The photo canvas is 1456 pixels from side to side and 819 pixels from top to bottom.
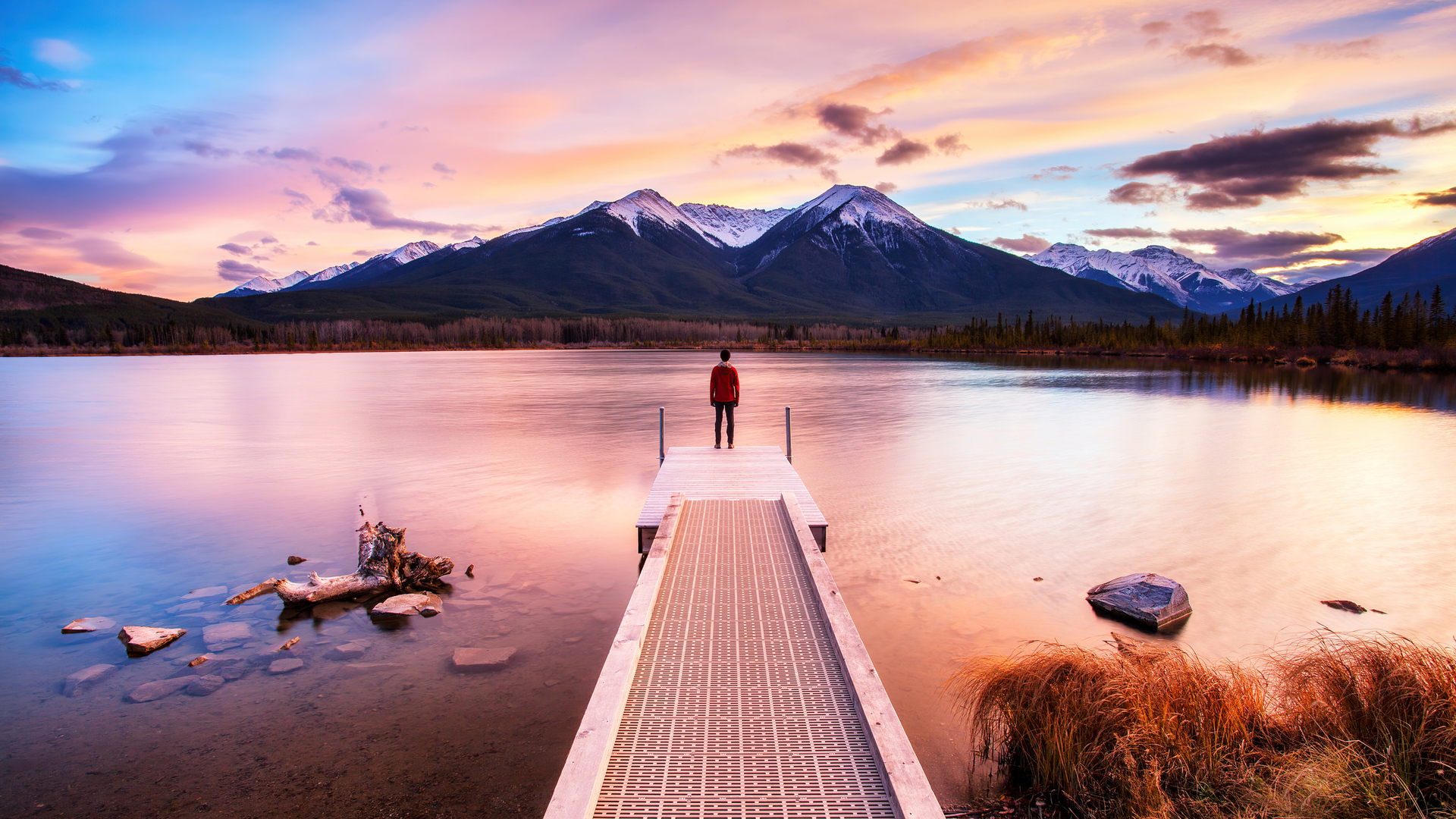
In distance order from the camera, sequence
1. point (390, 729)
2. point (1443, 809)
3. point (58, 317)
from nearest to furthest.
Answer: point (1443, 809) < point (390, 729) < point (58, 317)

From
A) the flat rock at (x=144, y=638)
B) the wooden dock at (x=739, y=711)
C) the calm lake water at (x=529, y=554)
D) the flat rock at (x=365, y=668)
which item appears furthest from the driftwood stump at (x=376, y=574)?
the wooden dock at (x=739, y=711)

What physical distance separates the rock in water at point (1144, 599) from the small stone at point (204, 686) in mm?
9824

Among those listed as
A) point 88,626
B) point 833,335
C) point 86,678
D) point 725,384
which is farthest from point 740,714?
point 833,335

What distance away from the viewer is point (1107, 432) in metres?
25.8

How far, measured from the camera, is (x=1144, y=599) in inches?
335

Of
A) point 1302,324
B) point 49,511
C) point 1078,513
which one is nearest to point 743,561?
point 1078,513

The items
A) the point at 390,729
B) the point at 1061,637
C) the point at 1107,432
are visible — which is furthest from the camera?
the point at 1107,432

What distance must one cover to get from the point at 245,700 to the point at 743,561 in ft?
16.7

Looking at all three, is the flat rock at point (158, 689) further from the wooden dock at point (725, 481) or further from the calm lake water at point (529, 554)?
the wooden dock at point (725, 481)

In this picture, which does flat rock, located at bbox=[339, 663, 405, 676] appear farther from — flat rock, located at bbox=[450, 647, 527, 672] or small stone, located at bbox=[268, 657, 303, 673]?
flat rock, located at bbox=[450, 647, 527, 672]

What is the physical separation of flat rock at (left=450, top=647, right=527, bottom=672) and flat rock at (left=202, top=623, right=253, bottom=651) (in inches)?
99.5

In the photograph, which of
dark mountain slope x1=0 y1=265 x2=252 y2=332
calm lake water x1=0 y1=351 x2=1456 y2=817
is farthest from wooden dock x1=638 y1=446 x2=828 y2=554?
dark mountain slope x1=0 y1=265 x2=252 y2=332

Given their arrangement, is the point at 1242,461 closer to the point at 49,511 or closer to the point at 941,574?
the point at 941,574

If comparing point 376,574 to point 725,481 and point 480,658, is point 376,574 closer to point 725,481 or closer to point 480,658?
point 480,658
